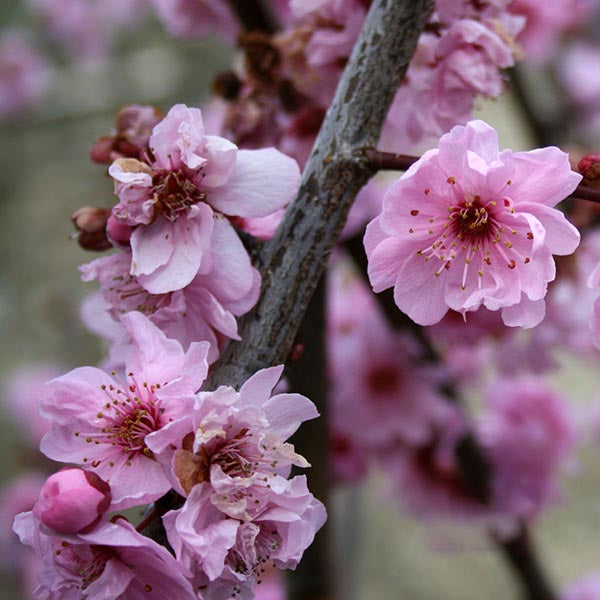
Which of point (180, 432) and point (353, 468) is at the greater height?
point (180, 432)

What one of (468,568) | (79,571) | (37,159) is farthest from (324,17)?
(37,159)

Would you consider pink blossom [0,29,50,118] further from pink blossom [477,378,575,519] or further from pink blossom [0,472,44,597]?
pink blossom [477,378,575,519]

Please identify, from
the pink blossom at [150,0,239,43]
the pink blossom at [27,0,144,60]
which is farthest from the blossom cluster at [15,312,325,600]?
the pink blossom at [27,0,144,60]

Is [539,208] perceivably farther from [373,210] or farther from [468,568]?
[468,568]

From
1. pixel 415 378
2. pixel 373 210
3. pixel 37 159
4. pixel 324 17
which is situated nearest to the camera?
pixel 324 17

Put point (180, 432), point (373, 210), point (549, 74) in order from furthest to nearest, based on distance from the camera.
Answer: point (549, 74) → point (373, 210) → point (180, 432)

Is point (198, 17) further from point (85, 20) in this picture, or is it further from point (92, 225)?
point (85, 20)

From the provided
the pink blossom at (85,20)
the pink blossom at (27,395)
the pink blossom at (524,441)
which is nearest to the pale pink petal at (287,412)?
the pink blossom at (524,441)

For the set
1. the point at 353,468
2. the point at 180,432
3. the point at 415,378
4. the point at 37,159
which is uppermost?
the point at 180,432
